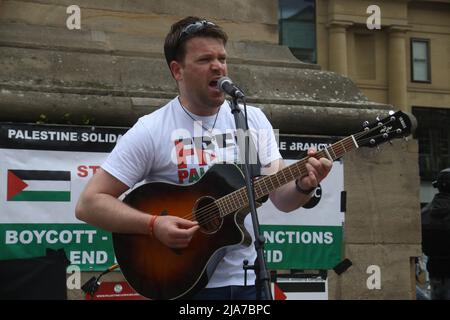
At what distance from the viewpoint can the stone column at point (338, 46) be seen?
31484 millimetres

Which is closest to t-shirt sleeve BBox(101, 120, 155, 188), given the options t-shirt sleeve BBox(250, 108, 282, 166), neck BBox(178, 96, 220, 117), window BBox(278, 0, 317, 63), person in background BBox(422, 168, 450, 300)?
neck BBox(178, 96, 220, 117)

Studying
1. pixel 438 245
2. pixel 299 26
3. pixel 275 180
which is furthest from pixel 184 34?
pixel 299 26

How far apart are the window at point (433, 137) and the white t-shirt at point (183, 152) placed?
1182 inches

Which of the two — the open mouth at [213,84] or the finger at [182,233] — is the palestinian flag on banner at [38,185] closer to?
the open mouth at [213,84]

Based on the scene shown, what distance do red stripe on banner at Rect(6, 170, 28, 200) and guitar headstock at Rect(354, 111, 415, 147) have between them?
8.45 feet

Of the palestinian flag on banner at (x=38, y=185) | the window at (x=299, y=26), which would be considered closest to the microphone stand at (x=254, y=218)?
the palestinian flag on banner at (x=38, y=185)

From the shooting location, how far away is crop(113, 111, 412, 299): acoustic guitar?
3451 mm

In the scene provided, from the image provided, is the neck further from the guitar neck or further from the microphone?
the guitar neck

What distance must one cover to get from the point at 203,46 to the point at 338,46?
94.1ft

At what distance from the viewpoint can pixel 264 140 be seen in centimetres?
361

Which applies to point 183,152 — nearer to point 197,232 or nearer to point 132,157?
point 132,157

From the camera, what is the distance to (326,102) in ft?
20.5
